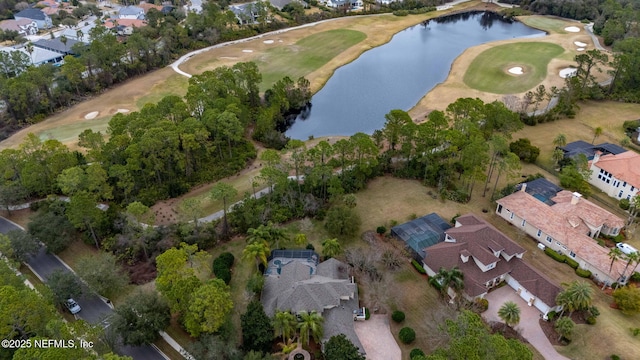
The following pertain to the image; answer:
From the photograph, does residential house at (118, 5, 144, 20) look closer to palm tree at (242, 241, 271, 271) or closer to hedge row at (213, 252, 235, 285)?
hedge row at (213, 252, 235, 285)

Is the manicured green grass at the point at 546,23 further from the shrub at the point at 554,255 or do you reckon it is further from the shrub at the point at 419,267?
the shrub at the point at 419,267

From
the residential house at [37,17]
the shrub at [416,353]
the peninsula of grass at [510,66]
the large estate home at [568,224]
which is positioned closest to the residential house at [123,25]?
the residential house at [37,17]

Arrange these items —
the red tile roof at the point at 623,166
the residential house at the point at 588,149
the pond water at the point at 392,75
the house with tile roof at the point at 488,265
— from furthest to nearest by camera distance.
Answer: the pond water at the point at 392,75
the residential house at the point at 588,149
the red tile roof at the point at 623,166
the house with tile roof at the point at 488,265

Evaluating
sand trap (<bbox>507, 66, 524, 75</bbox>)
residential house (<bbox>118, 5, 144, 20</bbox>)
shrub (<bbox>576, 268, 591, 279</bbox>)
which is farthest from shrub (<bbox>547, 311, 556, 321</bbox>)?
residential house (<bbox>118, 5, 144, 20</bbox>)

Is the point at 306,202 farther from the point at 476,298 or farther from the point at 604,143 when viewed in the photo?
the point at 604,143

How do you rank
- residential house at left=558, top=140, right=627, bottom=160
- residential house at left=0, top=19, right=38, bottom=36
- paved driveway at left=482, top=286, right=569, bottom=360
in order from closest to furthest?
1. paved driveway at left=482, top=286, right=569, bottom=360
2. residential house at left=558, top=140, right=627, bottom=160
3. residential house at left=0, top=19, right=38, bottom=36

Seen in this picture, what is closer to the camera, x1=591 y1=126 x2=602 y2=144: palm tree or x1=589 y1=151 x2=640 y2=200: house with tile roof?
x1=589 y1=151 x2=640 y2=200: house with tile roof
